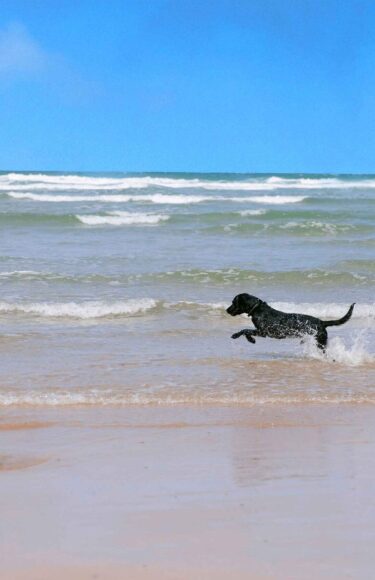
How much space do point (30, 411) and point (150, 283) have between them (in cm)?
780

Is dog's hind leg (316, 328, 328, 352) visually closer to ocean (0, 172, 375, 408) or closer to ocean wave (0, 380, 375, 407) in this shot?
ocean (0, 172, 375, 408)

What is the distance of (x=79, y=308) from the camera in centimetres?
1181

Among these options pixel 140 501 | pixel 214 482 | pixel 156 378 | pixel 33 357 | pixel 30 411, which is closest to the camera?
pixel 140 501

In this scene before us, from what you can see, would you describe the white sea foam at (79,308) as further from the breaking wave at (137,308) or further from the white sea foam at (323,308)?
the white sea foam at (323,308)

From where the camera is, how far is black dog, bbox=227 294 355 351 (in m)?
9.21

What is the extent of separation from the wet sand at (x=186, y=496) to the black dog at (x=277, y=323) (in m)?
2.69

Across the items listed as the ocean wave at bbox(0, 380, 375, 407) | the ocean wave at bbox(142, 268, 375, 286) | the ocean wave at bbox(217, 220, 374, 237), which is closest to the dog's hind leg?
A: the ocean wave at bbox(0, 380, 375, 407)

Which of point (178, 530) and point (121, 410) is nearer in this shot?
point (178, 530)

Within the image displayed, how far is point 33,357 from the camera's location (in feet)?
28.7

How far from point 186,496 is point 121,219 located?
2228cm

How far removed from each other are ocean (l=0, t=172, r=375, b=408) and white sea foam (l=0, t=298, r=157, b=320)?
0.09 feet

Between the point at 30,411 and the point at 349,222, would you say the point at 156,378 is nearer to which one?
the point at 30,411

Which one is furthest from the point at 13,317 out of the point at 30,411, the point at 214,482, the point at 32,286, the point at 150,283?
the point at 214,482

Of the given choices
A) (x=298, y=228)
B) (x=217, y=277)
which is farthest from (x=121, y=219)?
(x=217, y=277)
